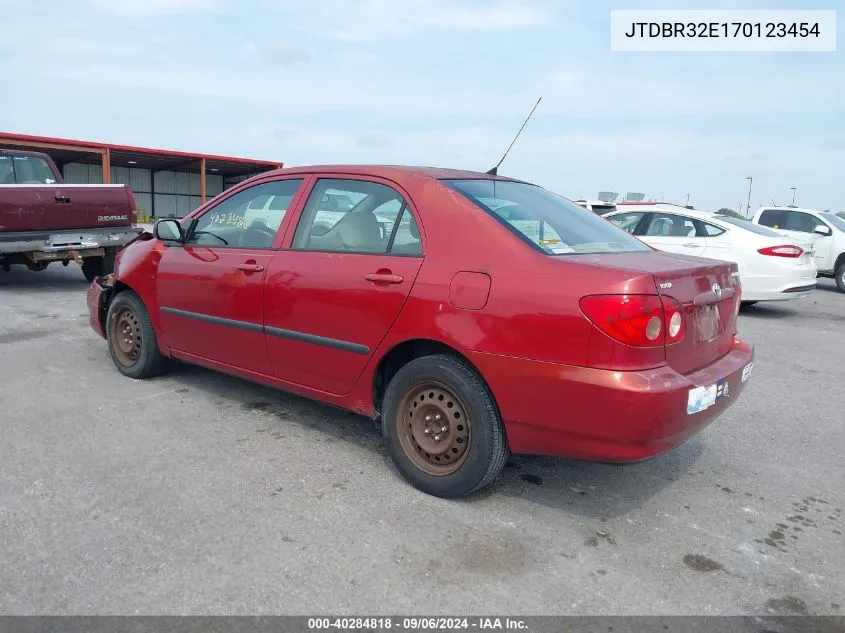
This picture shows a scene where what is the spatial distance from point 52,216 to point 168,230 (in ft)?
18.4

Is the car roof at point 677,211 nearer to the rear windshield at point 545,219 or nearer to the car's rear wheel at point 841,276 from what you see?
the car's rear wheel at point 841,276

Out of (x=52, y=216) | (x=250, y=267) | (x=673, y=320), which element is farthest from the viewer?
(x=52, y=216)

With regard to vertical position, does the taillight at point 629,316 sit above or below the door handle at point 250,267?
below

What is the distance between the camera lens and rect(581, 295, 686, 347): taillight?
2734mm

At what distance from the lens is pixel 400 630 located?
230 cm

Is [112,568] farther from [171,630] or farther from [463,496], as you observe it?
[463,496]

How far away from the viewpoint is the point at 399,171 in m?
3.68

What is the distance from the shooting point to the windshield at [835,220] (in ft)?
45.0

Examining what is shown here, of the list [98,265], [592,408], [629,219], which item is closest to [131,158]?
[98,265]

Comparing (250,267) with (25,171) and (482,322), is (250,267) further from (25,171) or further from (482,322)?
(25,171)

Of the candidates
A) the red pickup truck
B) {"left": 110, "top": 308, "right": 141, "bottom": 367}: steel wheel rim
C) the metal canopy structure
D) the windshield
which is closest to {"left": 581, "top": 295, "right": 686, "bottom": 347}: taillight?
{"left": 110, "top": 308, "right": 141, "bottom": 367}: steel wheel rim

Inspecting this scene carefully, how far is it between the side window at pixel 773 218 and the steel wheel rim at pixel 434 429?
12845 millimetres

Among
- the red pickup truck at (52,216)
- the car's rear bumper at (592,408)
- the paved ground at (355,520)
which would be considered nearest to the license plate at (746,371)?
the car's rear bumper at (592,408)

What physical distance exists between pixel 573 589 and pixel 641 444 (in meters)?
0.64
